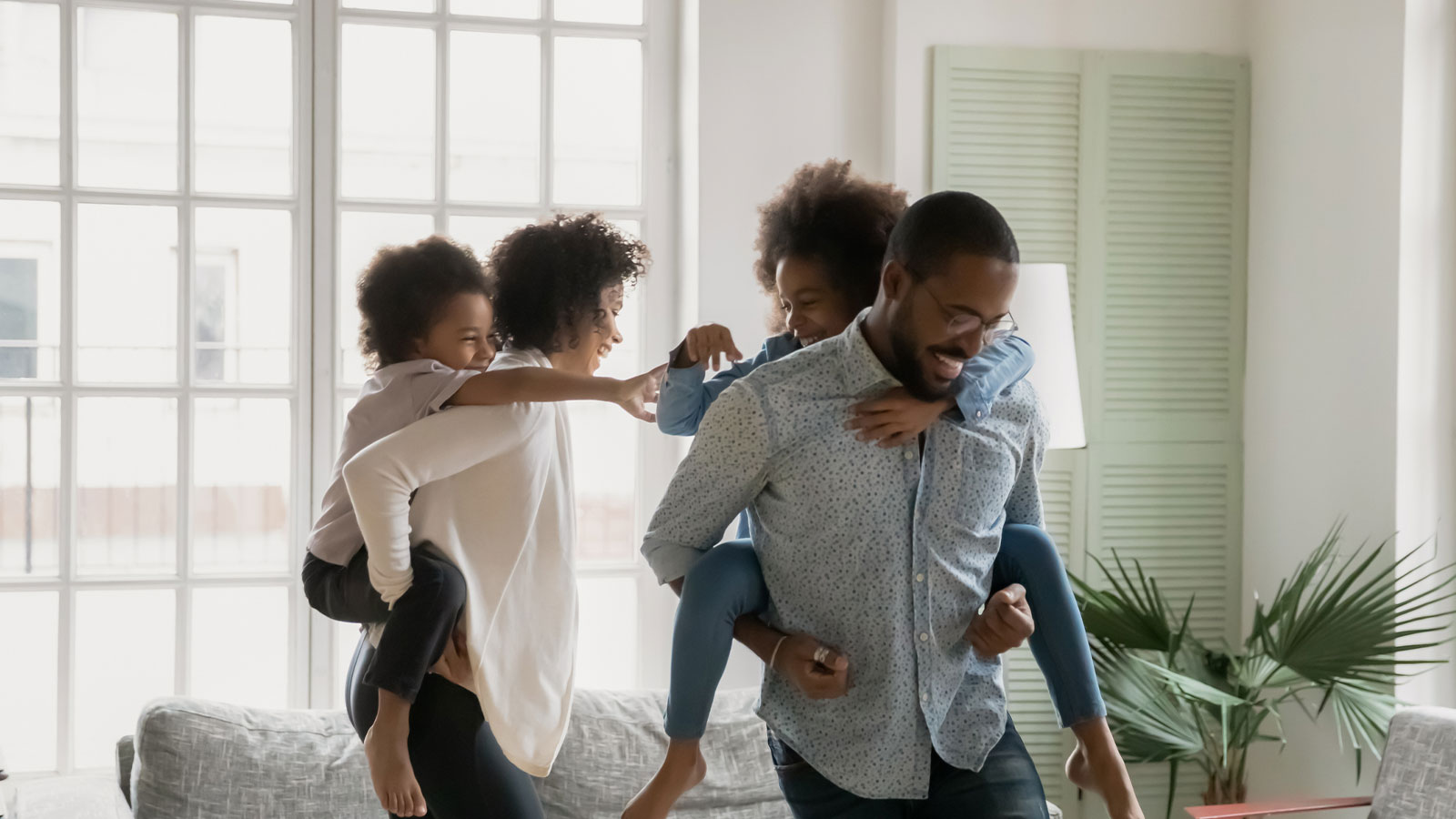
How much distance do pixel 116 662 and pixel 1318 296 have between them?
3.22m

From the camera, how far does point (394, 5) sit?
11.2 ft

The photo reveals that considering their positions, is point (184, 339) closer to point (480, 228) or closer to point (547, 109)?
point (480, 228)

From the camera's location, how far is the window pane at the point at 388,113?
11.0 feet

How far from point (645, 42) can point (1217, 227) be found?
1.69 m

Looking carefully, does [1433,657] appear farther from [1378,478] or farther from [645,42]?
[645,42]

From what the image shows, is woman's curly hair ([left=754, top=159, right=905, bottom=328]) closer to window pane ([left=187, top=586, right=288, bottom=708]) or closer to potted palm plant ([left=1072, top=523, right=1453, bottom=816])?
potted palm plant ([left=1072, top=523, right=1453, bottom=816])

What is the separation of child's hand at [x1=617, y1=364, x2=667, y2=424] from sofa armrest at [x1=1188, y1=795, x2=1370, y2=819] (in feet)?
4.96

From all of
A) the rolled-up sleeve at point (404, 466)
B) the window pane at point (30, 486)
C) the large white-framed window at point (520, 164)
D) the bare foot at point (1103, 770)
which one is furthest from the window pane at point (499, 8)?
the bare foot at point (1103, 770)

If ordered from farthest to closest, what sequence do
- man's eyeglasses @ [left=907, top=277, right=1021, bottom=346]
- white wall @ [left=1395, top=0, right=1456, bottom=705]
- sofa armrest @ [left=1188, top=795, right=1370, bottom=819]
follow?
1. white wall @ [left=1395, top=0, right=1456, bottom=705]
2. sofa armrest @ [left=1188, top=795, right=1370, bottom=819]
3. man's eyeglasses @ [left=907, top=277, right=1021, bottom=346]

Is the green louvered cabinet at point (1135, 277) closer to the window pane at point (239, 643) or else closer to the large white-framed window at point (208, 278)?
the large white-framed window at point (208, 278)

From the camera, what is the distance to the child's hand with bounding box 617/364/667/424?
1938 mm

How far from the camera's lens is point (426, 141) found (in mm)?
3412

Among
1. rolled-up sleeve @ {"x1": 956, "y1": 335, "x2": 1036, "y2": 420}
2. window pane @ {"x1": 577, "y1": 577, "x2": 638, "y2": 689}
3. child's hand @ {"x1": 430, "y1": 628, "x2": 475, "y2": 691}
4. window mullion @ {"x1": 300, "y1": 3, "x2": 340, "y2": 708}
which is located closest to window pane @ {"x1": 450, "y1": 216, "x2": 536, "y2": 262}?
window mullion @ {"x1": 300, "y1": 3, "x2": 340, "y2": 708}

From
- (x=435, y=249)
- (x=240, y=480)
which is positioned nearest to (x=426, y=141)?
(x=240, y=480)
